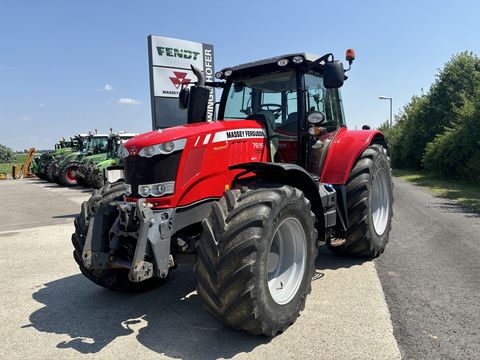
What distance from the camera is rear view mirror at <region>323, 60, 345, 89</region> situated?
4130 mm

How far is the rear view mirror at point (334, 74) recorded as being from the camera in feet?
13.5

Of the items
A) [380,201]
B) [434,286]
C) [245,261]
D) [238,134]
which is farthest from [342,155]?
[245,261]

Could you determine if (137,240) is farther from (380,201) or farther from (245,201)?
(380,201)

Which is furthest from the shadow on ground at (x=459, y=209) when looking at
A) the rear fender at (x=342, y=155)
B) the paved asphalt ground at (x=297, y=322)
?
the rear fender at (x=342, y=155)

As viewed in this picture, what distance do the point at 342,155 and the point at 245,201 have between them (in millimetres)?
2310

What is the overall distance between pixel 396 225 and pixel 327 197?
387 cm

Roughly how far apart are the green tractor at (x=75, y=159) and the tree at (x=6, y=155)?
61648 mm

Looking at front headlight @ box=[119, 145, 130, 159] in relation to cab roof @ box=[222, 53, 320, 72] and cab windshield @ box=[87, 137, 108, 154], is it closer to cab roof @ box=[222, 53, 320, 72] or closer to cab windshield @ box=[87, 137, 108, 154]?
cab roof @ box=[222, 53, 320, 72]

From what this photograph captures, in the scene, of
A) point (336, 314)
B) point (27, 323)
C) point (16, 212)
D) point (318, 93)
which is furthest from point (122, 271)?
point (16, 212)

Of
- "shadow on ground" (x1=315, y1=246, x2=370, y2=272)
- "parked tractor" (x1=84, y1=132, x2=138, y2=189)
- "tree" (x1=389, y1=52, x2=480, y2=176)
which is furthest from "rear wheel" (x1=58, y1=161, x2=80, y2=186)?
"tree" (x1=389, y1=52, x2=480, y2=176)

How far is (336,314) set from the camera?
364 cm

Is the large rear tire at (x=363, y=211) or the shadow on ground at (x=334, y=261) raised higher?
the large rear tire at (x=363, y=211)

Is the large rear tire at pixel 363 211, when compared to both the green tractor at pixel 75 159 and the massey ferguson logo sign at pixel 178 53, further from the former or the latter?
the green tractor at pixel 75 159

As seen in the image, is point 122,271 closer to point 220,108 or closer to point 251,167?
point 251,167
